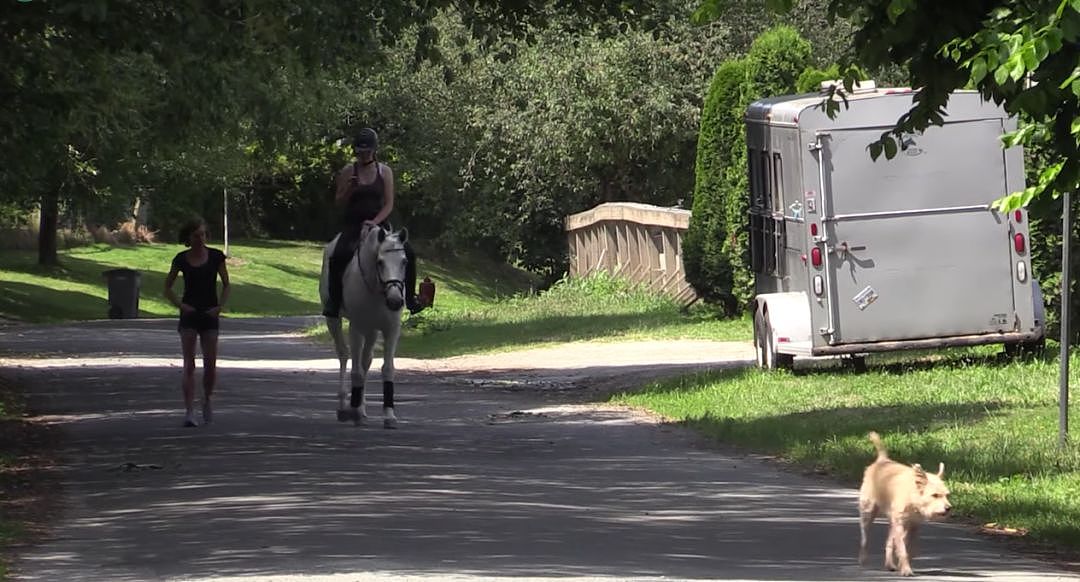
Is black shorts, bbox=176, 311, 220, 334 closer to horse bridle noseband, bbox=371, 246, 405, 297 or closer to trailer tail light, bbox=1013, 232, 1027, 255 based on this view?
horse bridle noseband, bbox=371, 246, 405, 297

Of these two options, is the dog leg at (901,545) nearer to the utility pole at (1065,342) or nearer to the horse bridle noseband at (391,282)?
the utility pole at (1065,342)

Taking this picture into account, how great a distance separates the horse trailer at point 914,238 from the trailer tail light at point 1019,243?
11mm

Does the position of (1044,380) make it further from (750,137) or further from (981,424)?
(750,137)

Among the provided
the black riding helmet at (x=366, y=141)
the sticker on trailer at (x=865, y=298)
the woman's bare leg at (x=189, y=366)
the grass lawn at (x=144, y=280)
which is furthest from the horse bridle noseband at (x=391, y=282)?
the grass lawn at (x=144, y=280)

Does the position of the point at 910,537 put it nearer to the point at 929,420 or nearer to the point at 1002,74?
the point at 1002,74

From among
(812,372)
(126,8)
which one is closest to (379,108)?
(812,372)

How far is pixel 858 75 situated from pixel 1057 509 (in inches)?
119

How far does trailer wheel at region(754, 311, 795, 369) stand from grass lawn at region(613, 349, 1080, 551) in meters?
0.21

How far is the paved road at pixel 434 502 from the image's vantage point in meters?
9.66

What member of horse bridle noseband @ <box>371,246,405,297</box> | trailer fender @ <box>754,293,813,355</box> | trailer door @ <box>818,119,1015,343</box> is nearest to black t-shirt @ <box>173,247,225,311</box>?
horse bridle noseband @ <box>371,246,405,297</box>

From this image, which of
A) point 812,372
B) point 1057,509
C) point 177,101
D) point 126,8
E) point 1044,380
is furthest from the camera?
point 177,101

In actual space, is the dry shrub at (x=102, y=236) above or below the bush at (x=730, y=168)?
above

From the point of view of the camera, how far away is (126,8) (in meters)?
15.4

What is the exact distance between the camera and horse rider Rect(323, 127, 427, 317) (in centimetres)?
1739
